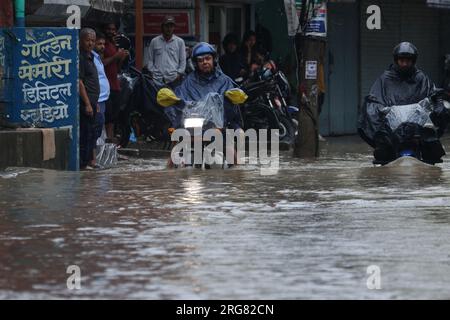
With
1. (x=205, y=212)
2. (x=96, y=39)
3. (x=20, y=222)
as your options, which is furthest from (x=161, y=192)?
(x=96, y=39)

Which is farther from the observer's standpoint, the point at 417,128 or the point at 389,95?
the point at 389,95

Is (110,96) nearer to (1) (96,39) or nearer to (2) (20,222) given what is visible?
(1) (96,39)

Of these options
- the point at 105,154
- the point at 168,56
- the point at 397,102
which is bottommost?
the point at 105,154

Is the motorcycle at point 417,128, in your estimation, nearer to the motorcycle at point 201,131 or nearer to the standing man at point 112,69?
the motorcycle at point 201,131

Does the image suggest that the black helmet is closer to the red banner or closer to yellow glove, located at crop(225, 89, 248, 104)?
yellow glove, located at crop(225, 89, 248, 104)

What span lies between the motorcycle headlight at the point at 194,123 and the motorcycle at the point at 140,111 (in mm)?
4597

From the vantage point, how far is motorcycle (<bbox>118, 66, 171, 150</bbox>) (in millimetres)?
18672

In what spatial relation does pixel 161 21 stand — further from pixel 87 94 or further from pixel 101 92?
pixel 87 94

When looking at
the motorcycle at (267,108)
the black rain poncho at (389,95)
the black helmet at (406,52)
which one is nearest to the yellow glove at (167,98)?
the black rain poncho at (389,95)

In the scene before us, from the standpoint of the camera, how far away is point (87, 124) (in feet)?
50.0

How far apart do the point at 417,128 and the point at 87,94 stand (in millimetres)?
3735

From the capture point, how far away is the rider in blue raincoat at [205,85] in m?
14.3

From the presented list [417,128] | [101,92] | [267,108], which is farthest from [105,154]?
[267,108]

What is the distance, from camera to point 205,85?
14344 mm
